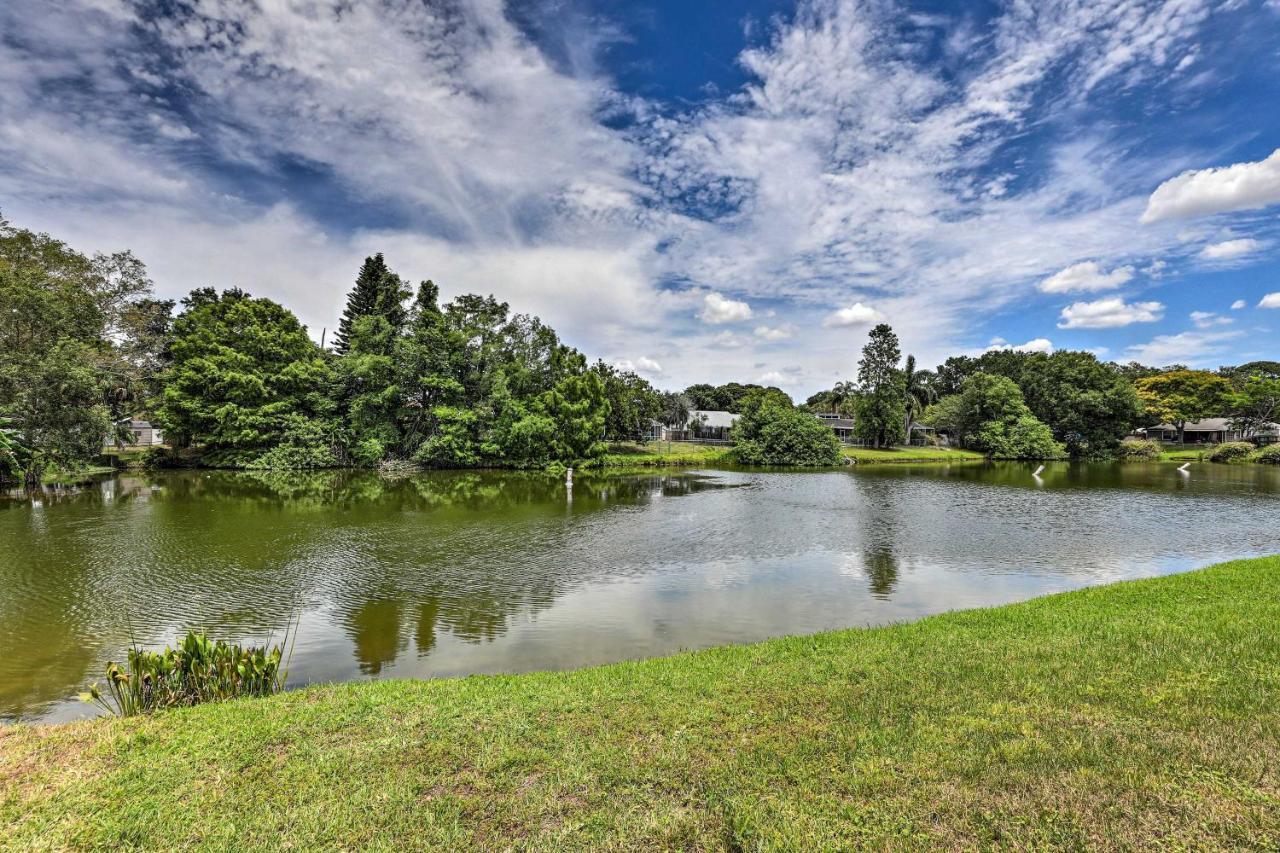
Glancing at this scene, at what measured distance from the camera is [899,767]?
15.5ft

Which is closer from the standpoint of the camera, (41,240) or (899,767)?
(899,767)

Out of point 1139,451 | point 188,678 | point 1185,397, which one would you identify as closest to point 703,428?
point 1139,451

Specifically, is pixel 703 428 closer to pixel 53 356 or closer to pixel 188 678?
pixel 53 356

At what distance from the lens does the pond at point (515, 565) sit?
34.4 feet

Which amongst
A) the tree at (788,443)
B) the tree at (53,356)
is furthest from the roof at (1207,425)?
the tree at (53,356)

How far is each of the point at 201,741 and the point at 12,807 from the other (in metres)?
1.25

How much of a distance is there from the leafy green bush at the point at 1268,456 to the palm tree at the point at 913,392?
1177 inches

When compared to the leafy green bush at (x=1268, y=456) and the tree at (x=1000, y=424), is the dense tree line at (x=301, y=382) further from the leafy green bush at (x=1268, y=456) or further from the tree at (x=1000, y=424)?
the leafy green bush at (x=1268, y=456)

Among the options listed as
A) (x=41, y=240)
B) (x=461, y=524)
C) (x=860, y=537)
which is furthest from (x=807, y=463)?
(x=41, y=240)

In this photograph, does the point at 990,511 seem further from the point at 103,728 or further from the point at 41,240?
the point at 41,240

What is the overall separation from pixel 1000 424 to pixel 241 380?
7239 centimetres

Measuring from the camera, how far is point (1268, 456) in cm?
5253

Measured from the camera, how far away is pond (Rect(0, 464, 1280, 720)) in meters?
10.5

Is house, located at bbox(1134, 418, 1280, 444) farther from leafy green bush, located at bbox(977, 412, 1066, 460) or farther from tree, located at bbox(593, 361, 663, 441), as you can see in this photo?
tree, located at bbox(593, 361, 663, 441)
